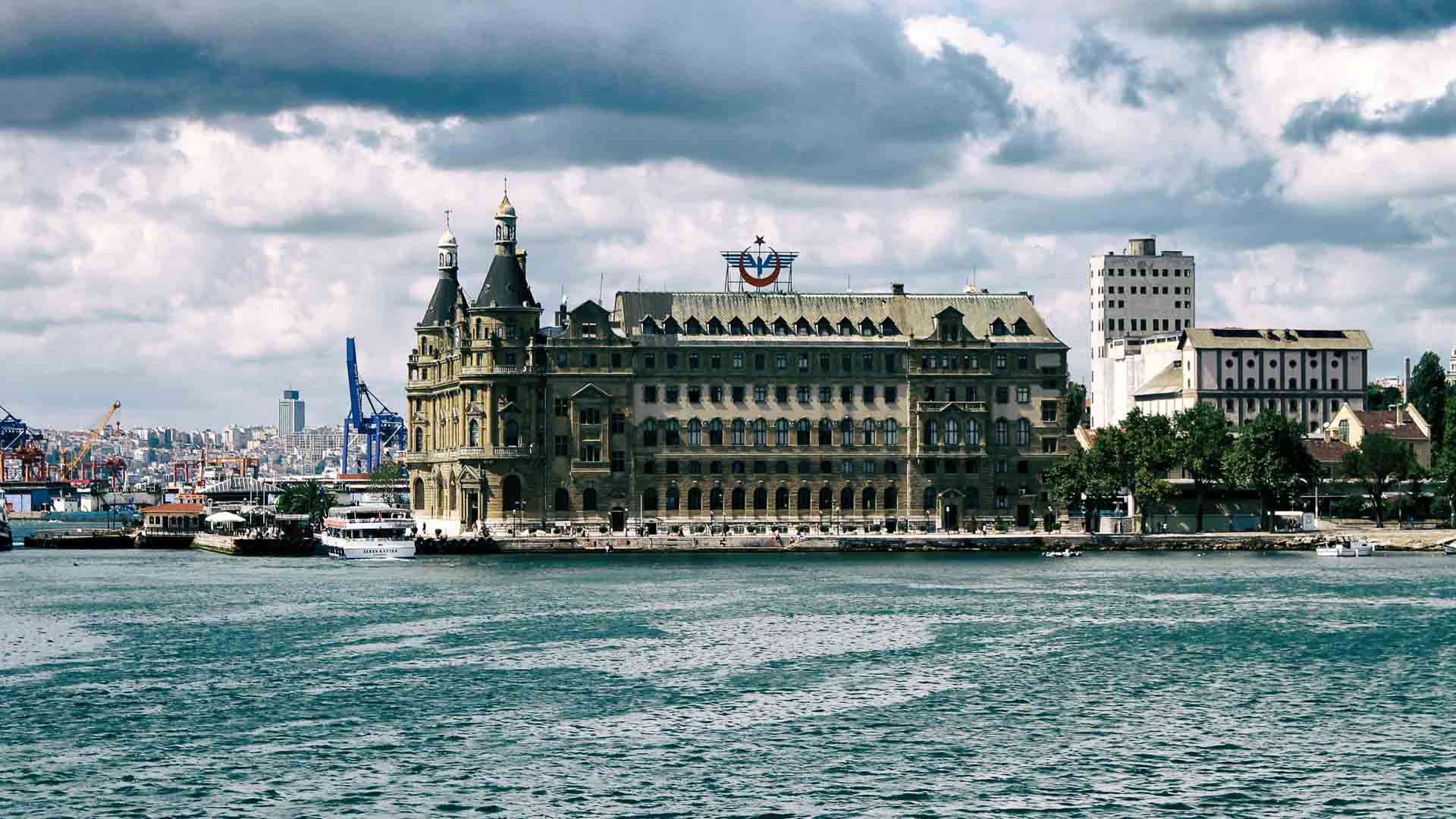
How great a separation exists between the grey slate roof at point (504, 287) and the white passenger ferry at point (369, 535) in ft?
76.4

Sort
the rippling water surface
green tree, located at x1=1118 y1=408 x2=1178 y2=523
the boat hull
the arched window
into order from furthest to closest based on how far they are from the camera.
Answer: the arched window → green tree, located at x1=1118 y1=408 x2=1178 y2=523 → the boat hull → the rippling water surface

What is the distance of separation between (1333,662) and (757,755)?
1419 inches

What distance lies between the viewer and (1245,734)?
7106cm

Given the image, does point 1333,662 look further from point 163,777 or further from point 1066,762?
point 163,777

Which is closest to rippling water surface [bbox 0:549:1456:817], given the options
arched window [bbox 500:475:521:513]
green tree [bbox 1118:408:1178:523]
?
green tree [bbox 1118:408:1178:523]

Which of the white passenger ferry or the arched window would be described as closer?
the white passenger ferry

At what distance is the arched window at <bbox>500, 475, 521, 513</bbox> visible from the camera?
645ft

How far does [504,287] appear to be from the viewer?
647ft

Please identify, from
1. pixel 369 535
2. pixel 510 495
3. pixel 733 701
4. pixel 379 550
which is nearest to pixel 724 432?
pixel 510 495

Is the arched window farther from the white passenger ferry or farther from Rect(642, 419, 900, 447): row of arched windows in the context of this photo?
Rect(642, 419, 900, 447): row of arched windows

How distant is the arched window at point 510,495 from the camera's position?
19650cm

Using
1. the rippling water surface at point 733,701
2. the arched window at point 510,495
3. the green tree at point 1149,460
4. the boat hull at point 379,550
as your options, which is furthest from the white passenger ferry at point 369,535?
the green tree at point 1149,460

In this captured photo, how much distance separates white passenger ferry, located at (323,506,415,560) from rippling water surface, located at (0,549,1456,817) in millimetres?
46566

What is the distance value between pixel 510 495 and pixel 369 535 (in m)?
16.8
